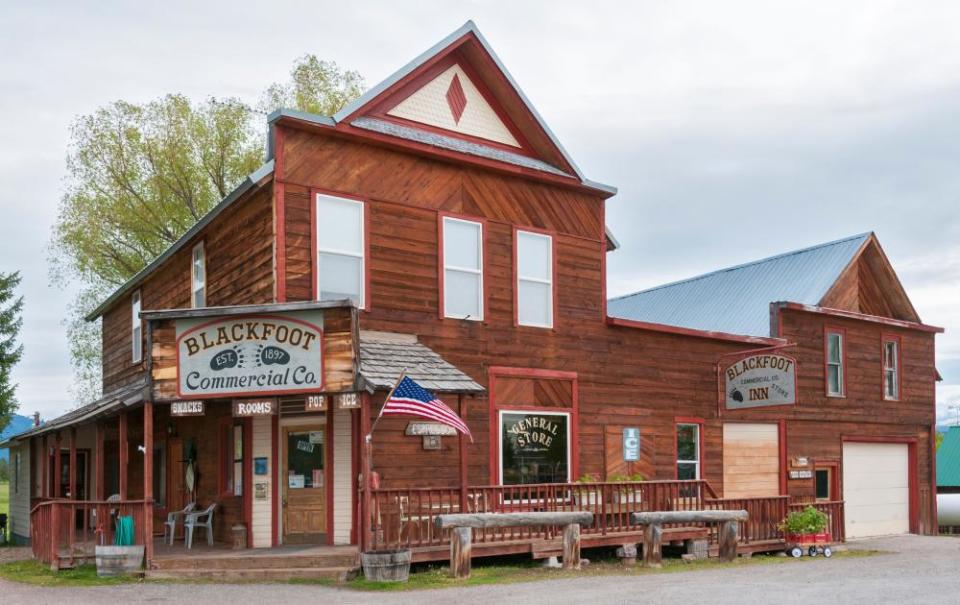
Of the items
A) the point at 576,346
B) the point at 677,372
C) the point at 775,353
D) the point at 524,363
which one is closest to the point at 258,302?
the point at 524,363

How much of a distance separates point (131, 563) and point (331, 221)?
6.67 metres

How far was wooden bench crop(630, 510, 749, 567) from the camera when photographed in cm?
1953

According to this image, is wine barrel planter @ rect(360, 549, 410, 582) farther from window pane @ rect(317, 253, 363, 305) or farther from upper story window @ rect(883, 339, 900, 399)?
upper story window @ rect(883, 339, 900, 399)

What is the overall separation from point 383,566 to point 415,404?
2.47 metres

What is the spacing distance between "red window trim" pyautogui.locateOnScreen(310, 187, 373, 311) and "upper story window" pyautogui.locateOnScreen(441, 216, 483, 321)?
1.76 metres

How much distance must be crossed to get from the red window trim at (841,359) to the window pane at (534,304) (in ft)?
32.7

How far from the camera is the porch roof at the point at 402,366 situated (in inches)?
662

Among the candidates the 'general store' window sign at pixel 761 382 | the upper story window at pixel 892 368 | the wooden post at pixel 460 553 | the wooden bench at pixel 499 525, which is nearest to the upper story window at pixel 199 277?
the wooden bench at pixel 499 525

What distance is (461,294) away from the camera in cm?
2095

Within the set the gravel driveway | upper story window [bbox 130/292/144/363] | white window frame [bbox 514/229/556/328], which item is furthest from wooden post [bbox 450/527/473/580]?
upper story window [bbox 130/292/144/363]

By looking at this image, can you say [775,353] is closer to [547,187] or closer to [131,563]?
[547,187]

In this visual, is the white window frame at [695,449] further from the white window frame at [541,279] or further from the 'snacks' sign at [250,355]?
the 'snacks' sign at [250,355]

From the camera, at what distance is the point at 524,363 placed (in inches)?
848

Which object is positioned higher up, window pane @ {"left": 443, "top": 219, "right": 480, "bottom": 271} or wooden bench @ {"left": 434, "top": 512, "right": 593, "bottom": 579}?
window pane @ {"left": 443, "top": 219, "right": 480, "bottom": 271}
